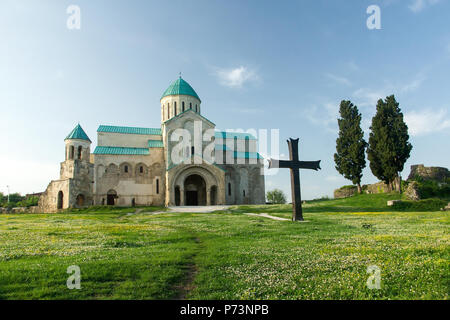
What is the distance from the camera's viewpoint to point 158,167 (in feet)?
135

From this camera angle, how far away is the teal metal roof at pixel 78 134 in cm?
3867

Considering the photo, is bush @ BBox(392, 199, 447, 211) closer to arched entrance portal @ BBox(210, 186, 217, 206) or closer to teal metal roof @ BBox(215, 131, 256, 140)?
arched entrance portal @ BBox(210, 186, 217, 206)

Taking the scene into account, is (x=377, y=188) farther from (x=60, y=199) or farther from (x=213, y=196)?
(x=60, y=199)

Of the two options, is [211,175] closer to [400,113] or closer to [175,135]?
[175,135]

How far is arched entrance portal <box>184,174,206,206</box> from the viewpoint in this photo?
42.0 metres

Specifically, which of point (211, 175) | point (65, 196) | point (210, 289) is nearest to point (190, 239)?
point (210, 289)

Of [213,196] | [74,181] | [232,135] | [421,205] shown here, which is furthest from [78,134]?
[421,205]

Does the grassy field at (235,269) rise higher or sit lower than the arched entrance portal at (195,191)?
lower

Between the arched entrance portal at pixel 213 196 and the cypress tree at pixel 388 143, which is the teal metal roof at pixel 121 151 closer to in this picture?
the arched entrance portal at pixel 213 196

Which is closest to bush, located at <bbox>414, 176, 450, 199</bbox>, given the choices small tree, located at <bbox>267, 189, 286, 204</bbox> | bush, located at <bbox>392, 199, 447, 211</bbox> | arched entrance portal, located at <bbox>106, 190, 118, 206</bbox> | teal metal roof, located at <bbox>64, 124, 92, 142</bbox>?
bush, located at <bbox>392, 199, 447, 211</bbox>

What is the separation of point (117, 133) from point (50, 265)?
129 feet

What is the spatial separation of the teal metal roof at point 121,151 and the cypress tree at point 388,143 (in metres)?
29.7

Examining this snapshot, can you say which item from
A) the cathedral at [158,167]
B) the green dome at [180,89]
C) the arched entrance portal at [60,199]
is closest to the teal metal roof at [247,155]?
the cathedral at [158,167]

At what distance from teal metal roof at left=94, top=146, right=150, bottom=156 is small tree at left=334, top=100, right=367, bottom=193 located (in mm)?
26902
